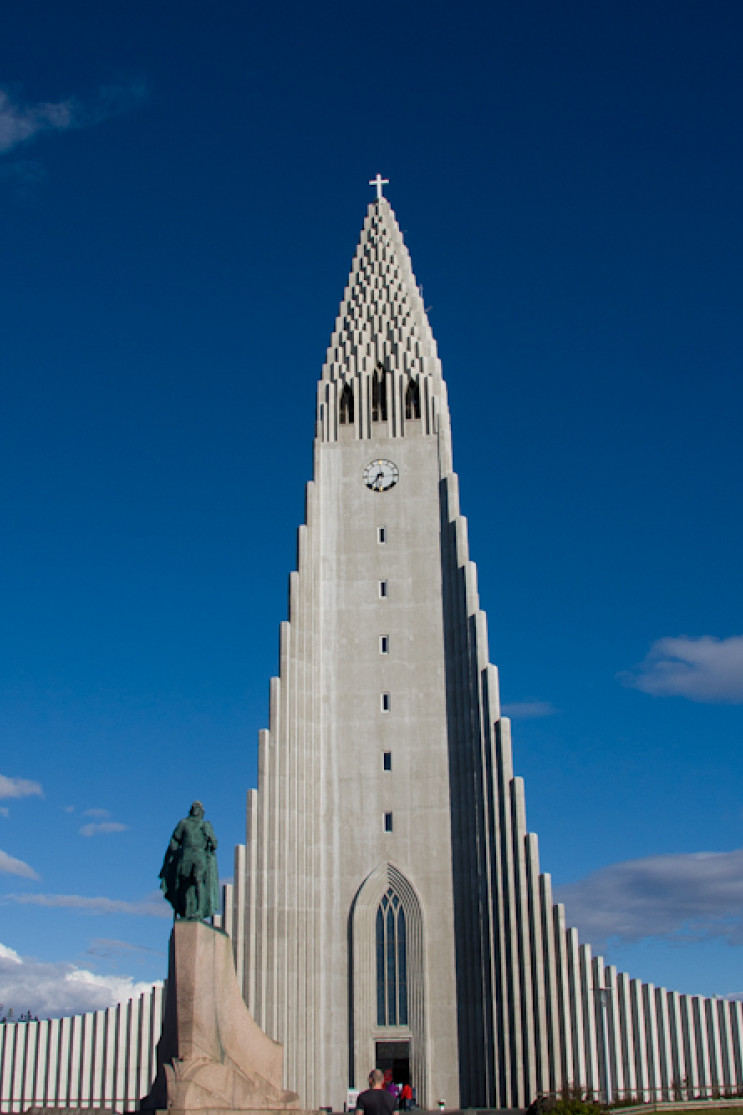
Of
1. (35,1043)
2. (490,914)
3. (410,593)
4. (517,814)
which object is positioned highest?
(410,593)

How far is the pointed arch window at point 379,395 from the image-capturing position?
143 feet

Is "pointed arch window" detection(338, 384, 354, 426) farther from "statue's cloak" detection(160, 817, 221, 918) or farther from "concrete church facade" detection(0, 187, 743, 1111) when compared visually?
"statue's cloak" detection(160, 817, 221, 918)

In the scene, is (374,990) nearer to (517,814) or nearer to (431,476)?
(517,814)

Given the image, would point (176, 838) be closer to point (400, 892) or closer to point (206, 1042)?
point (206, 1042)

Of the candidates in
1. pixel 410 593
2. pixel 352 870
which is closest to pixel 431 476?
pixel 410 593

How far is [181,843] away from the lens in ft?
74.4

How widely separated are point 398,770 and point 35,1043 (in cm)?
1421

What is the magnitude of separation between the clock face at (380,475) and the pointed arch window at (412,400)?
2399mm

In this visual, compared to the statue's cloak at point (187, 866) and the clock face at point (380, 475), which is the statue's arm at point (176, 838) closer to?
the statue's cloak at point (187, 866)

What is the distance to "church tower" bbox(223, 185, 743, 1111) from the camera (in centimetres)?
3259

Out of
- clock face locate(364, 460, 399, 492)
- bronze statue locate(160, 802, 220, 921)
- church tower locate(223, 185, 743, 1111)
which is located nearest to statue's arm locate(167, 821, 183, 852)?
bronze statue locate(160, 802, 220, 921)

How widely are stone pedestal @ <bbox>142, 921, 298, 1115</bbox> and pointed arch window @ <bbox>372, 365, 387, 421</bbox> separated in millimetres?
25045

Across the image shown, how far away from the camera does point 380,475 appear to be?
1656 inches

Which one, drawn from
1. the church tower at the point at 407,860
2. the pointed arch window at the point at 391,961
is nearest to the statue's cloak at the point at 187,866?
the church tower at the point at 407,860
